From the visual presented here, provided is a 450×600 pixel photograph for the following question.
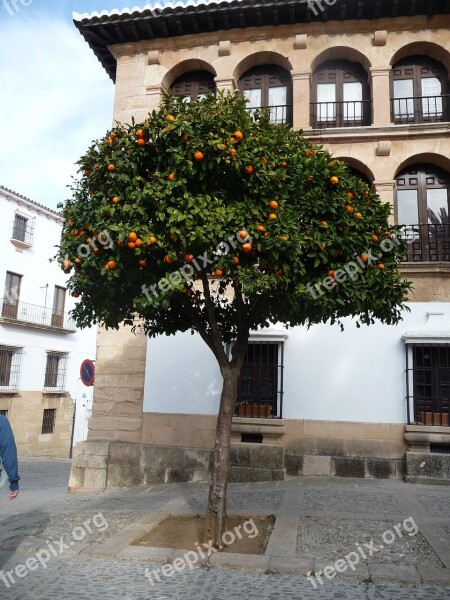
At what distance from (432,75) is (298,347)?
656cm

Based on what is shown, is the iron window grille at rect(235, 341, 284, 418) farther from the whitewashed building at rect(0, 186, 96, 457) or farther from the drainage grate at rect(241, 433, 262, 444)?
the whitewashed building at rect(0, 186, 96, 457)

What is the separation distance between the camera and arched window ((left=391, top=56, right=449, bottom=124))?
1143cm

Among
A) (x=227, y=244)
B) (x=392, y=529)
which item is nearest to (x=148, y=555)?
(x=392, y=529)

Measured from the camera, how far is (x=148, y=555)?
19.0 feet

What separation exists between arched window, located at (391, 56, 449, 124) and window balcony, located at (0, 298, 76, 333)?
17.1m

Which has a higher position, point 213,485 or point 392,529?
point 213,485

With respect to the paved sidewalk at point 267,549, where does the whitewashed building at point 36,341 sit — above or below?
above

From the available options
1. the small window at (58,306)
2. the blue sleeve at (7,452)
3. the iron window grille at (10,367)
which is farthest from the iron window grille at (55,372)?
the blue sleeve at (7,452)

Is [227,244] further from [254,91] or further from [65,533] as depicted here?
[254,91]

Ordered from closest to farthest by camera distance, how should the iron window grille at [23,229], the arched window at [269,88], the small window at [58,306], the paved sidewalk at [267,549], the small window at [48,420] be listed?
1. the paved sidewalk at [267,549]
2. the arched window at [269,88]
3. the iron window grille at [23,229]
4. the small window at [48,420]
5. the small window at [58,306]

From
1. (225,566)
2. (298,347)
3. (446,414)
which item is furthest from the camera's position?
(298,347)

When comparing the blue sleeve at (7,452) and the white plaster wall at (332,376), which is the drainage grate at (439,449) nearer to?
the white plaster wall at (332,376)

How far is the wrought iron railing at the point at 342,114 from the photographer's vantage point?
11688 mm

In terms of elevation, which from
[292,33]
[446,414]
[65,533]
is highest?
[292,33]
